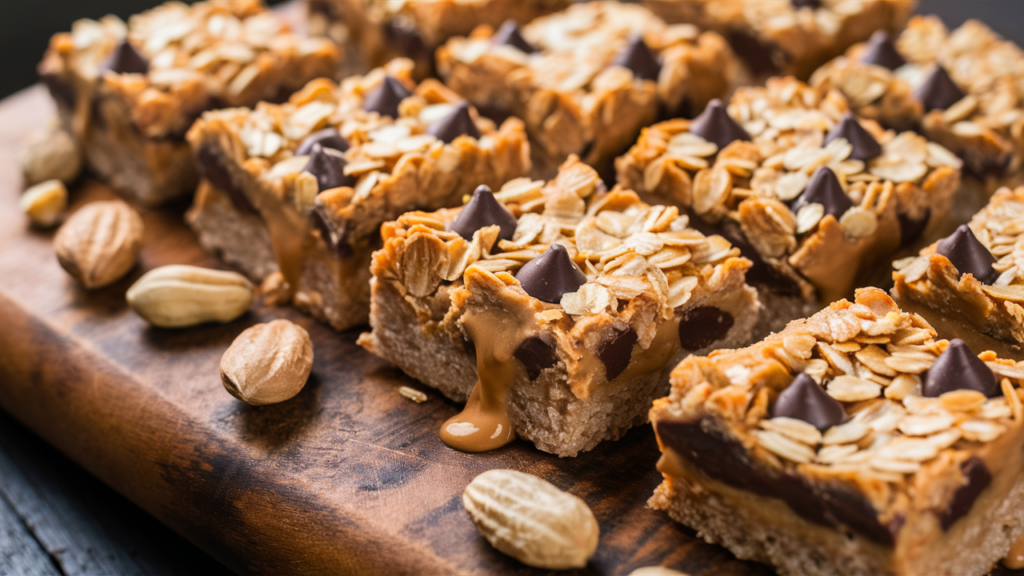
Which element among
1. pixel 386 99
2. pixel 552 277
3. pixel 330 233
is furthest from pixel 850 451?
pixel 386 99

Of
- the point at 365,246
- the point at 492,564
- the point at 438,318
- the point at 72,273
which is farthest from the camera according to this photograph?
the point at 72,273

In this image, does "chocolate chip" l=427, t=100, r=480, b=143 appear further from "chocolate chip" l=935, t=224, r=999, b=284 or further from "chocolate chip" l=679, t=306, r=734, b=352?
"chocolate chip" l=935, t=224, r=999, b=284

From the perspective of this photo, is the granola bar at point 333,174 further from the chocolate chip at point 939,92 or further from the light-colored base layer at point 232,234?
the chocolate chip at point 939,92

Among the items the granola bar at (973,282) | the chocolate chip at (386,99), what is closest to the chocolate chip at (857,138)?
the granola bar at (973,282)

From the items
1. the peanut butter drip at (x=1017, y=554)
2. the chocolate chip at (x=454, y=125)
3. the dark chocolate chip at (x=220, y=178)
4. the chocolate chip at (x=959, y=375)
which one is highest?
the chocolate chip at (x=454, y=125)

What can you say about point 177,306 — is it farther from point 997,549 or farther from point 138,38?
point 997,549

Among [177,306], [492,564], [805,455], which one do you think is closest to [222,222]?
[177,306]

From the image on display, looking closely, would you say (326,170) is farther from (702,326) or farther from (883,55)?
(883,55)
